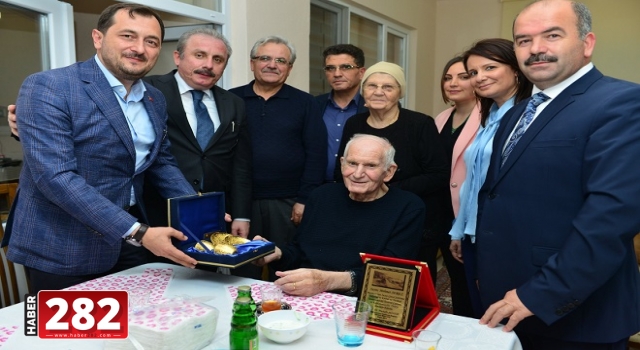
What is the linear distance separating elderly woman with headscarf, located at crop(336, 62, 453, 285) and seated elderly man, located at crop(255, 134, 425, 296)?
1.66 ft

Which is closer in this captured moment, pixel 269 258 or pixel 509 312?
pixel 509 312

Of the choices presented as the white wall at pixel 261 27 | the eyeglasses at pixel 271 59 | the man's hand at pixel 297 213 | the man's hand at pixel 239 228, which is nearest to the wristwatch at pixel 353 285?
the man's hand at pixel 239 228

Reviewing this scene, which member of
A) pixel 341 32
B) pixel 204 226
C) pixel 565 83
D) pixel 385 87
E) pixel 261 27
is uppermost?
pixel 341 32

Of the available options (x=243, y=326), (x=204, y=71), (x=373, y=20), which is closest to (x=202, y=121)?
(x=204, y=71)

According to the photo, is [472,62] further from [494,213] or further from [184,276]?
[184,276]

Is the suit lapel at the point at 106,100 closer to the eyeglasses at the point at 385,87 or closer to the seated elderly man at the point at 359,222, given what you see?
the seated elderly man at the point at 359,222

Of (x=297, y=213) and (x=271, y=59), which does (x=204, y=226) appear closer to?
(x=297, y=213)

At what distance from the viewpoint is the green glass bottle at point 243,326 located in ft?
3.89

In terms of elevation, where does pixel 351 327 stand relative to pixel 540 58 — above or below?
below

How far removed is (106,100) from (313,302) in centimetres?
99

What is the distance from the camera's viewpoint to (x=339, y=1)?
194 inches

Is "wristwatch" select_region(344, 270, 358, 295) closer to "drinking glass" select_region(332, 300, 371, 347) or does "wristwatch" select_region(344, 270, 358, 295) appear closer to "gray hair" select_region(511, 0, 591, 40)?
"drinking glass" select_region(332, 300, 371, 347)

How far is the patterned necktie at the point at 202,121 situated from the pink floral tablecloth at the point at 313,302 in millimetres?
953

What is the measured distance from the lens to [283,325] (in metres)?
1.34
